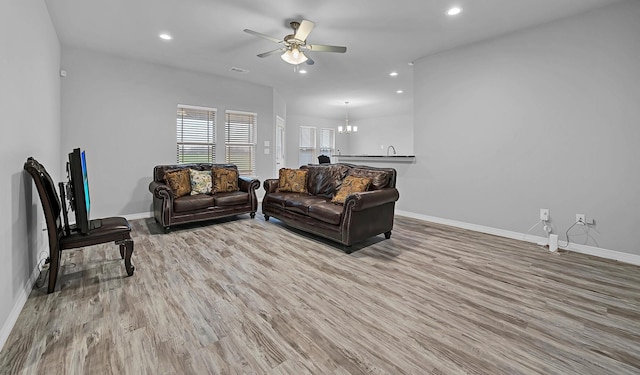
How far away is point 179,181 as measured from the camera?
4.49 metres

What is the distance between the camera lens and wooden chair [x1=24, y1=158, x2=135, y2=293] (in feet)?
7.04

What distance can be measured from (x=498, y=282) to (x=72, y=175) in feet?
12.5

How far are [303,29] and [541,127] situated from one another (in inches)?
128

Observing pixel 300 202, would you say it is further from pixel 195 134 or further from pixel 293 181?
pixel 195 134

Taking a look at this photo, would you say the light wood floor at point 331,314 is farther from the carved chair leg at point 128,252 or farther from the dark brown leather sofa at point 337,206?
the dark brown leather sofa at point 337,206

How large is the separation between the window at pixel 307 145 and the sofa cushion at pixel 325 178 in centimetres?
603

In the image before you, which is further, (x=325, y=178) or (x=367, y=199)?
(x=325, y=178)

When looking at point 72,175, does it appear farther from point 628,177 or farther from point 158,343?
point 628,177

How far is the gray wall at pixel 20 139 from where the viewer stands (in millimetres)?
1804

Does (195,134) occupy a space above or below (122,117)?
below

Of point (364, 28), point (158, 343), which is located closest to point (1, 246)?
point (158, 343)

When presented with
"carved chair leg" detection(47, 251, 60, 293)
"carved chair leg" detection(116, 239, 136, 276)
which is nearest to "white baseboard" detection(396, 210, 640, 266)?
"carved chair leg" detection(116, 239, 136, 276)

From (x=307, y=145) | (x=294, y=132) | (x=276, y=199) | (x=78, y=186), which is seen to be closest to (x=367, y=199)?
(x=276, y=199)

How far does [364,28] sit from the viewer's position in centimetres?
368
